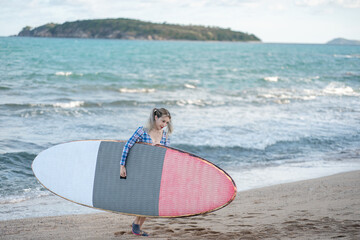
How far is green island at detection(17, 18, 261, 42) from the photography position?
10450 cm

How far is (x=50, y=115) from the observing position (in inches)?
477

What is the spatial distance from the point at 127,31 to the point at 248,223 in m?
115

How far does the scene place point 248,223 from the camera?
14.3 ft

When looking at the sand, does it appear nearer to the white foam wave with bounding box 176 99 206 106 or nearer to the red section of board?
the red section of board

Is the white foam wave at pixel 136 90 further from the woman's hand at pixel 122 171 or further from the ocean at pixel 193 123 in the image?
the woman's hand at pixel 122 171

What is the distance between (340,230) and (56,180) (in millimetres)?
3076

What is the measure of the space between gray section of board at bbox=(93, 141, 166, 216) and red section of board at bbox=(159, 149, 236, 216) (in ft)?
0.28

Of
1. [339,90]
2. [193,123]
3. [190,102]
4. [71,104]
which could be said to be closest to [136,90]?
[190,102]

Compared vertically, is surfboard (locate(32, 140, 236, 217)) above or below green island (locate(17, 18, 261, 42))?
below

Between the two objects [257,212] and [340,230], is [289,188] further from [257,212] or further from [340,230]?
[340,230]

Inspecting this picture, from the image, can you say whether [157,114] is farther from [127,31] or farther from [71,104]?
[127,31]

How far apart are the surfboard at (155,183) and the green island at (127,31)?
335 ft

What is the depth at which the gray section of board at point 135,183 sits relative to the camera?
4129mm

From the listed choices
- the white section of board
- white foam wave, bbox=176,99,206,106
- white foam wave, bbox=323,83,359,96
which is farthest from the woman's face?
white foam wave, bbox=323,83,359,96
